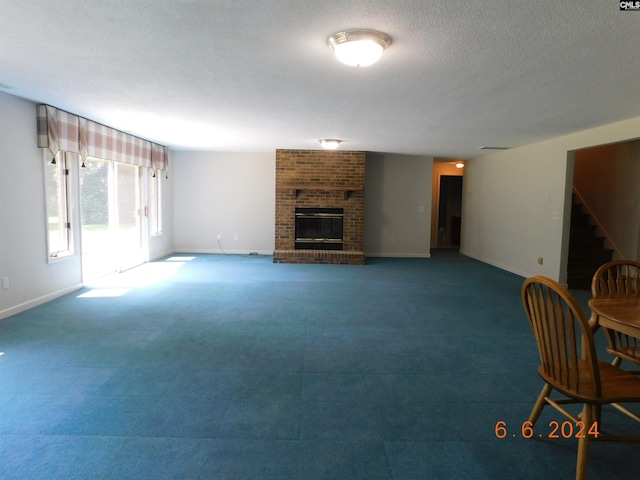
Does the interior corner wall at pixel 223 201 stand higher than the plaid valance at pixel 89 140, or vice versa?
the plaid valance at pixel 89 140

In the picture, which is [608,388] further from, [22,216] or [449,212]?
[449,212]

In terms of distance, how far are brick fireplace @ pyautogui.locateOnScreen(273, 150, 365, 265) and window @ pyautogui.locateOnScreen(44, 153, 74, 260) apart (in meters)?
3.69

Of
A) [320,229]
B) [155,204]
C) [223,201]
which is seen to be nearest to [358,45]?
[320,229]

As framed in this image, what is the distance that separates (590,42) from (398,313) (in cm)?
297

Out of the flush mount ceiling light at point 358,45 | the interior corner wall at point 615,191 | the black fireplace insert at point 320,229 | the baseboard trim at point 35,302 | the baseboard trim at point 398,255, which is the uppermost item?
the flush mount ceiling light at point 358,45

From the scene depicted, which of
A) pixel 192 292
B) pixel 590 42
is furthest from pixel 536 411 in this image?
pixel 192 292

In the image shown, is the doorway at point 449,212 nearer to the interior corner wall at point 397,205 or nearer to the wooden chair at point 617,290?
the interior corner wall at point 397,205

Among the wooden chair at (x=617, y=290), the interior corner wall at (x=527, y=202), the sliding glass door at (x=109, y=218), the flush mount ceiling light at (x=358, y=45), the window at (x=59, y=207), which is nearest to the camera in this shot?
the wooden chair at (x=617, y=290)

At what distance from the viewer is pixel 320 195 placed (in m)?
8.34

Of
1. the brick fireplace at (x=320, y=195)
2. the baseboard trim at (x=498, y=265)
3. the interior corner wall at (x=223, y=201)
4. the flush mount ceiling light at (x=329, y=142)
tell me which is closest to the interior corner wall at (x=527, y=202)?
the baseboard trim at (x=498, y=265)

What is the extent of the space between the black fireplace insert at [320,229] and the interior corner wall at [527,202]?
314 centimetres

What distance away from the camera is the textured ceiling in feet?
7.11

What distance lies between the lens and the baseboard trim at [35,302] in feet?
13.3

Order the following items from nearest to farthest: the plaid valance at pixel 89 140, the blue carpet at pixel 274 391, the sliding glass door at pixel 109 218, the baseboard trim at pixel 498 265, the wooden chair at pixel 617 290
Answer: the blue carpet at pixel 274 391 → the wooden chair at pixel 617 290 → the plaid valance at pixel 89 140 → the sliding glass door at pixel 109 218 → the baseboard trim at pixel 498 265
